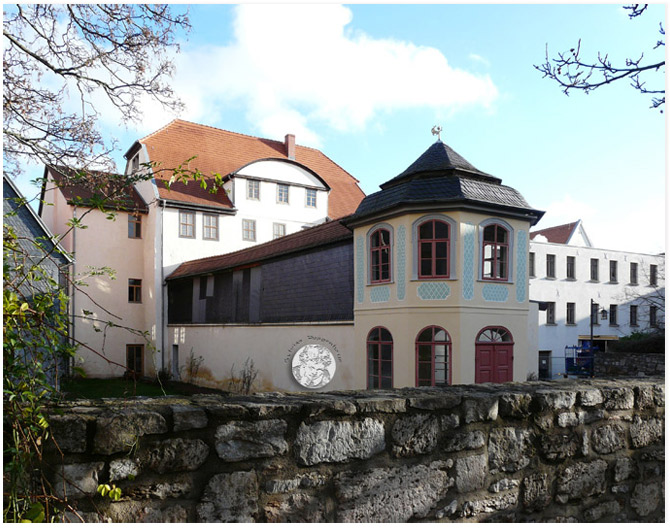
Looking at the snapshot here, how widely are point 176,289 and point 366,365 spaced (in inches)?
522

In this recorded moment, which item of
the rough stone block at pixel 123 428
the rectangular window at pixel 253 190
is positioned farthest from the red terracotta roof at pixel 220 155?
the rough stone block at pixel 123 428

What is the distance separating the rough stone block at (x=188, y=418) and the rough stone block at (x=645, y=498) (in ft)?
9.04

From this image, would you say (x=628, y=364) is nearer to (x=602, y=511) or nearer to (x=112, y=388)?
(x=112, y=388)

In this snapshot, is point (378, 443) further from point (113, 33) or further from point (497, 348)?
point (497, 348)

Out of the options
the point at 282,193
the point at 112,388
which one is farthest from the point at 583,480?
the point at 282,193

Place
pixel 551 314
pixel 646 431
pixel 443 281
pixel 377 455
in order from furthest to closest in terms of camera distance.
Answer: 1. pixel 551 314
2. pixel 443 281
3. pixel 646 431
4. pixel 377 455

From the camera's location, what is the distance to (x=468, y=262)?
14688mm

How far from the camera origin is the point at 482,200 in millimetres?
14766

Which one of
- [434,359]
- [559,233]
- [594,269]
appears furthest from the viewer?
[559,233]

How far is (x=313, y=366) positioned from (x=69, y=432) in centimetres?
1502

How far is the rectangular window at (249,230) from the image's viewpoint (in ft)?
90.7

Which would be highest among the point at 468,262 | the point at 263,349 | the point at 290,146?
the point at 290,146

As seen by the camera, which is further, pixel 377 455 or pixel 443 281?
pixel 443 281

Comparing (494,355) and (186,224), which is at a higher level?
(186,224)
